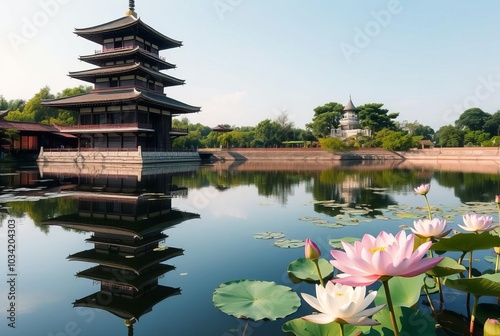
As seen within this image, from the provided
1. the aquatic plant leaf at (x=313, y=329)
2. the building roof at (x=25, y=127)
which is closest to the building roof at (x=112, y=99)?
the building roof at (x=25, y=127)

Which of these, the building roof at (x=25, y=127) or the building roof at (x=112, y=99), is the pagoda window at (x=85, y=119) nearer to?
the building roof at (x=112, y=99)

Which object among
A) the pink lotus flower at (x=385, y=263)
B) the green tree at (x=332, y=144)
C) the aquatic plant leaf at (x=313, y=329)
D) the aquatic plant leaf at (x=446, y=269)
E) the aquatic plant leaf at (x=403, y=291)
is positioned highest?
the green tree at (x=332, y=144)

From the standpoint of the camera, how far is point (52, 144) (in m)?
33.2

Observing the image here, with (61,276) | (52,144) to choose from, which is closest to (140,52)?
(52,144)

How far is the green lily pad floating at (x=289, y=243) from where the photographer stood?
16.3 ft

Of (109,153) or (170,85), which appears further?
(170,85)

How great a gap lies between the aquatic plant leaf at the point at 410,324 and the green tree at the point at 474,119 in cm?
7259

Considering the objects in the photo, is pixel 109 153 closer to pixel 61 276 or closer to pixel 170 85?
pixel 170 85

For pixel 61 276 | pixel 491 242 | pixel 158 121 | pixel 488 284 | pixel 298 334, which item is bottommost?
pixel 61 276

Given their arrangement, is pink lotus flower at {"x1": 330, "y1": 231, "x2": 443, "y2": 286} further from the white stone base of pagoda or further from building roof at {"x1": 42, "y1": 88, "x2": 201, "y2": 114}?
building roof at {"x1": 42, "y1": 88, "x2": 201, "y2": 114}

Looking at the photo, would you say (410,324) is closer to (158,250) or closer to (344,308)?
(344,308)

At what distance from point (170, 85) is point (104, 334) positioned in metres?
32.1

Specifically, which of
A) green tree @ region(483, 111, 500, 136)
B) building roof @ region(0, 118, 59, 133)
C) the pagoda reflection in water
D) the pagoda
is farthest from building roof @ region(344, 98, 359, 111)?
the pagoda reflection in water

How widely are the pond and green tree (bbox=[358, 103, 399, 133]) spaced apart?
146 feet
